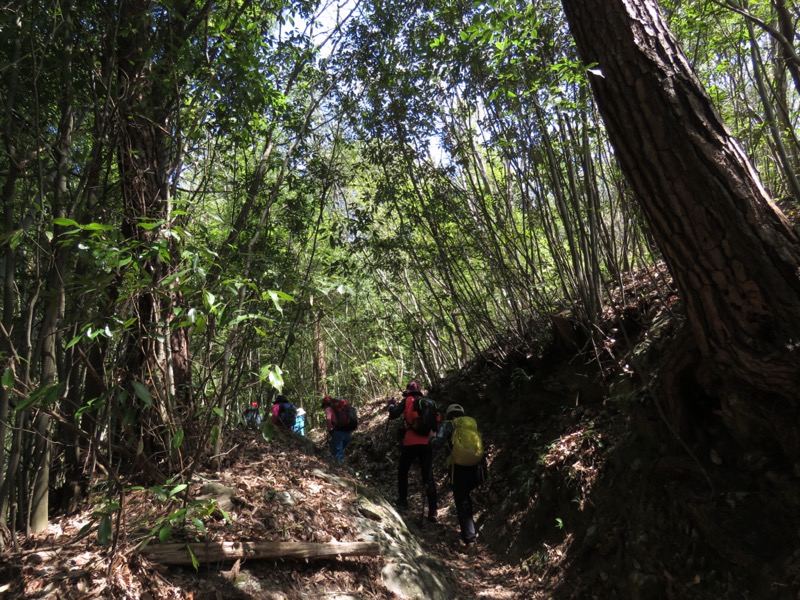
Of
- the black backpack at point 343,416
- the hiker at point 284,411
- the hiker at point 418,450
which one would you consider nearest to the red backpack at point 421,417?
the hiker at point 418,450

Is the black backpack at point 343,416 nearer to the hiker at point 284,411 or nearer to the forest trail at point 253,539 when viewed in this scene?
the hiker at point 284,411

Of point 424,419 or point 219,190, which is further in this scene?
point 424,419

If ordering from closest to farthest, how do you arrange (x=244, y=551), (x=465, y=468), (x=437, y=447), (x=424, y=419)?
(x=244, y=551)
(x=465, y=468)
(x=424, y=419)
(x=437, y=447)

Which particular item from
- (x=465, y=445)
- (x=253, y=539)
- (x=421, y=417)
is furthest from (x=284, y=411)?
(x=253, y=539)

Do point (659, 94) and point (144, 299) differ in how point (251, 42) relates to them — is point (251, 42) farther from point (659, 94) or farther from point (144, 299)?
point (659, 94)

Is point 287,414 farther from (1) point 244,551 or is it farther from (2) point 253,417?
(1) point 244,551

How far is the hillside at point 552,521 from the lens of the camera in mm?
2943

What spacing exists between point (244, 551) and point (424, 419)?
348 cm

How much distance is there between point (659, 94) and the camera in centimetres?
303

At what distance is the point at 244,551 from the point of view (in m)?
3.25

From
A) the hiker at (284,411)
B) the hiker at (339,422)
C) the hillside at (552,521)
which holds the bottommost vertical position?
the hillside at (552,521)

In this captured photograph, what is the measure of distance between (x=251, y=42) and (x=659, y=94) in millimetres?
3602

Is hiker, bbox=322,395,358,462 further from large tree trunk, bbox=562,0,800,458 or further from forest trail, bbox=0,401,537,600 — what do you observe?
large tree trunk, bbox=562,0,800,458

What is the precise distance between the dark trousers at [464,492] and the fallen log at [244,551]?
2.21 metres
